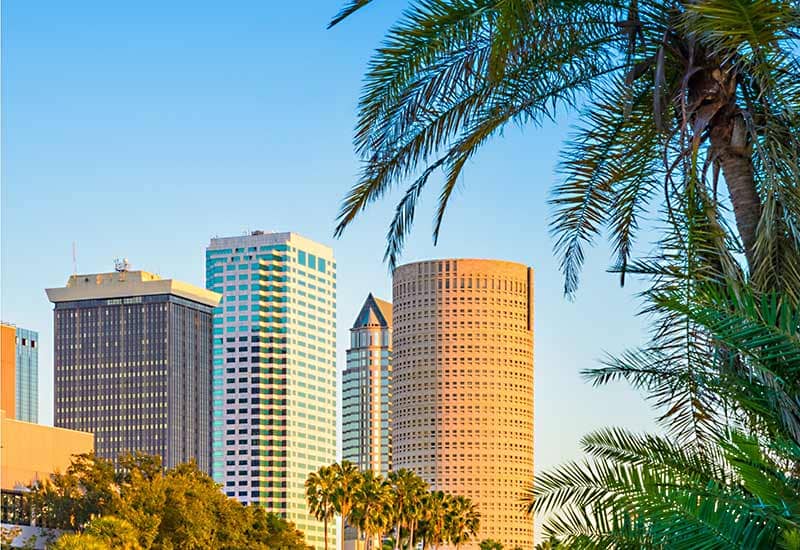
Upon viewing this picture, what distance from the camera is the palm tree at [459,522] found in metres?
95.7

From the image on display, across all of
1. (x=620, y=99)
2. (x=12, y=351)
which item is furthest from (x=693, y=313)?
(x=12, y=351)

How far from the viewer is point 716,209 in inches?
441

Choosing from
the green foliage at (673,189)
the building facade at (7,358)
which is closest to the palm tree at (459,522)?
the building facade at (7,358)

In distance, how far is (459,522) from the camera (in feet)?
317

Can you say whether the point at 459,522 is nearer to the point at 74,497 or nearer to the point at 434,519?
the point at 434,519

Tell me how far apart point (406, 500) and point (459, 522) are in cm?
866

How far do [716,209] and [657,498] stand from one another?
325 cm

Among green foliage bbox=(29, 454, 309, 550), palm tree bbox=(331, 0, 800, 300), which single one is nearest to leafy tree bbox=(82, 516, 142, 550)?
green foliage bbox=(29, 454, 309, 550)

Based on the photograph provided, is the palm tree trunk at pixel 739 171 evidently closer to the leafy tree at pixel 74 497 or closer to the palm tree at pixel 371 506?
the leafy tree at pixel 74 497

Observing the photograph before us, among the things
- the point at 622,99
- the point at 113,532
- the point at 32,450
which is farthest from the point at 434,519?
the point at 622,99

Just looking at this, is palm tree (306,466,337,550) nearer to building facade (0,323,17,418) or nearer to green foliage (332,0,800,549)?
building facade (0,323,17,418)

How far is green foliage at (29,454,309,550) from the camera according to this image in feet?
221

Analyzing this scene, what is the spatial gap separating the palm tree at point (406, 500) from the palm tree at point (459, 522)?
14.8 ft

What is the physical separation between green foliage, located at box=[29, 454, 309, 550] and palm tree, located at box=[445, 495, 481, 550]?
56.1ft
